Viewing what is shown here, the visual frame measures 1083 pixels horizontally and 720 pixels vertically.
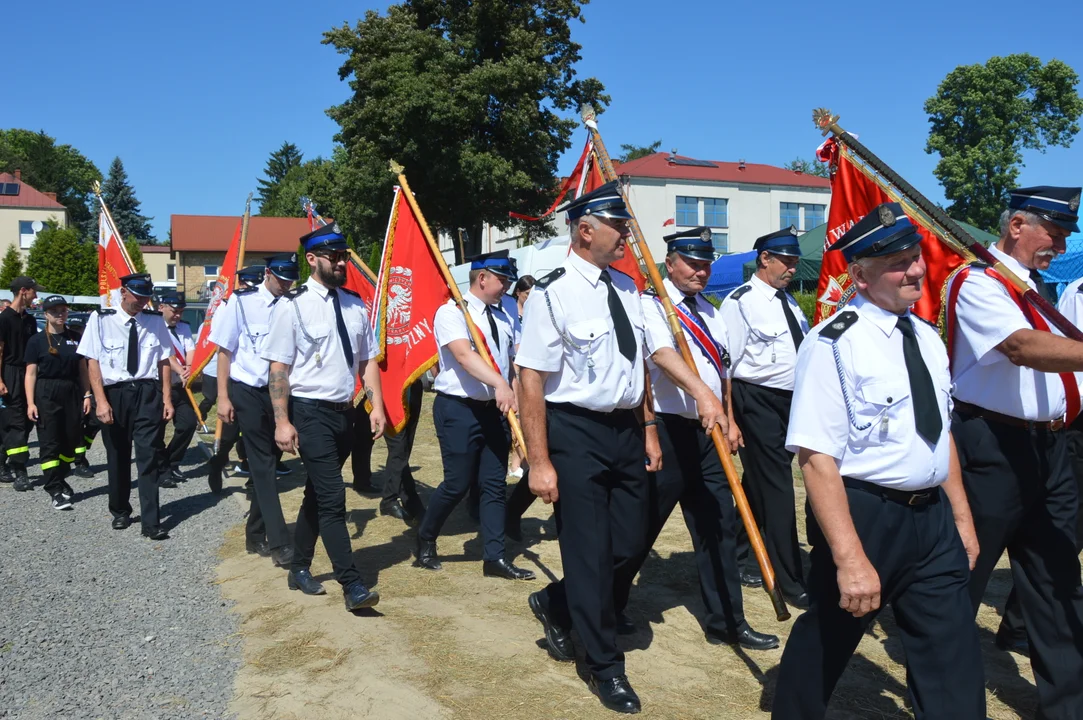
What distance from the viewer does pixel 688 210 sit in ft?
164

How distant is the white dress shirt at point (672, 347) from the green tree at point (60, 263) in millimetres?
52384

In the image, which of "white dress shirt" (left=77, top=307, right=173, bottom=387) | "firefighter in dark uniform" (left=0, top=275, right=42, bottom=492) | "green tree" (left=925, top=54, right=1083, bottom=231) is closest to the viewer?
"white dress shirt" (left=77, top=307, right=173, bottom=387)

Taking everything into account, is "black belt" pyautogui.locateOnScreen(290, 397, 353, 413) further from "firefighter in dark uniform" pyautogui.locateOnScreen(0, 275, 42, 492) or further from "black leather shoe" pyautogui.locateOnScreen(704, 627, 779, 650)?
"firefighter in dark uniform" pyautogui.locateOnScreen(0, 275, 42, 492)

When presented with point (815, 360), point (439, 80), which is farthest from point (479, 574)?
point (439, 80)

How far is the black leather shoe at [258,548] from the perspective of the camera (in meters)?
7.01

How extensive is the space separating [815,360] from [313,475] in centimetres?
353

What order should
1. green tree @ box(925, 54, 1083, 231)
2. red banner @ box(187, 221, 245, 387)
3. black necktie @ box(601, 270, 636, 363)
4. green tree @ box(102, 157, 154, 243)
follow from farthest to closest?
green tree @ box(102, 157, 154, 243)
green tree @ box(925, 54, 1083, 231)
red banner @ box(187, 221, 245, 387)
black necktie @ box(601, 270, 636, 363)

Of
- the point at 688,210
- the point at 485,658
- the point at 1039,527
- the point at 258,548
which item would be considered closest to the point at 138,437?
the point at 258,548

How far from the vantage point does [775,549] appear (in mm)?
5641

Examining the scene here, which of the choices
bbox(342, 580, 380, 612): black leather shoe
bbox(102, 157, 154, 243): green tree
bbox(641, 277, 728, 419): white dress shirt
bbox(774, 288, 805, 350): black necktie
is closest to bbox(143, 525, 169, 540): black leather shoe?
bbox(342, 580, 380, 612): black leather shoe

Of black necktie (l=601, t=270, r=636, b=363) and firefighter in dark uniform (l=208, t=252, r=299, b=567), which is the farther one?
firefighter in dark uniform (l=208, t=252, r=299, b=567)

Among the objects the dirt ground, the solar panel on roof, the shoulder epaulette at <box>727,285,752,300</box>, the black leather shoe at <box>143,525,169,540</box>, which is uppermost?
the solar panel on roof

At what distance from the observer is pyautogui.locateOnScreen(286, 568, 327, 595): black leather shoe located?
580cm

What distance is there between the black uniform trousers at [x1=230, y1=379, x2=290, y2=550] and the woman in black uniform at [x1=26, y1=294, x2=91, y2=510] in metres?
3.55
